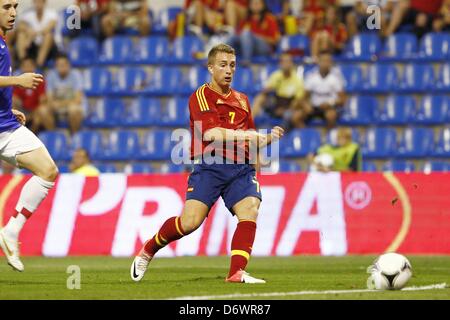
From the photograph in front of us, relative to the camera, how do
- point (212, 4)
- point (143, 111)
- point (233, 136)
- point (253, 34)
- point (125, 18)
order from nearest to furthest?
point (233, 136), point (143, 111), point (253, 34), point (212, 4), point (125, 18)

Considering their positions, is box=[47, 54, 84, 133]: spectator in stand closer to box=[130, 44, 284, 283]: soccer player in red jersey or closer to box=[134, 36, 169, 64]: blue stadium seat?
box=[134, 36, 169, 64]: blue stadium seat

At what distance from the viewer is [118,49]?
65.3 feet

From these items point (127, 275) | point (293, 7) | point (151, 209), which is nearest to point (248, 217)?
point (127, 275)

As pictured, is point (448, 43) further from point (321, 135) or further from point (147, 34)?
point (147, 34)

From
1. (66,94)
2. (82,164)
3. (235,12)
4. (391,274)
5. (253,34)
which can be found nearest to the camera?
(391,274)

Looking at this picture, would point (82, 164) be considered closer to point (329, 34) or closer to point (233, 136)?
point (329, 34)

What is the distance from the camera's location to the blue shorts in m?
9.65

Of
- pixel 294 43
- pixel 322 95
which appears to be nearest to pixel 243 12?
pixel 294 43

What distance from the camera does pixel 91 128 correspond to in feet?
61.8

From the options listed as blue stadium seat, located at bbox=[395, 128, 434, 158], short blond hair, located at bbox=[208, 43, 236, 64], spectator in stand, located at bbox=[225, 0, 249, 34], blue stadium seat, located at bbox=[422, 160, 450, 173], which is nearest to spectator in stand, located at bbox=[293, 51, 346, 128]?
blue stadium seat, located at bbox=[395, 128, 434, 158]

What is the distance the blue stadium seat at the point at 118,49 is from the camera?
19.8 m

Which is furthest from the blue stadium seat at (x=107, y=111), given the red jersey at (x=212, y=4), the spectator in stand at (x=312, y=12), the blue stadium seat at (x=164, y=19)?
the spectator in stand at (x=312, y=12)

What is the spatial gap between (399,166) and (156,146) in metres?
3.91

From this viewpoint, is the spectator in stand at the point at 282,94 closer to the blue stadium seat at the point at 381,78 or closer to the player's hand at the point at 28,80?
the blue stadium seat at the point at 381,78
